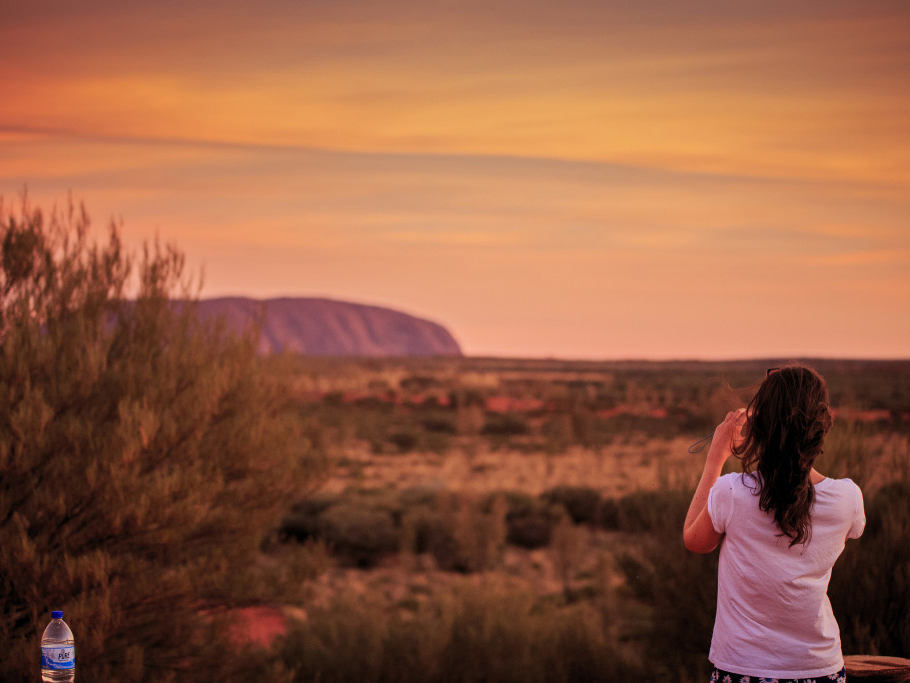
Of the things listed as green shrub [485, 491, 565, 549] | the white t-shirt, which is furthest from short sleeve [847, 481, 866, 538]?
green shrub [485, 491, 565, 549]

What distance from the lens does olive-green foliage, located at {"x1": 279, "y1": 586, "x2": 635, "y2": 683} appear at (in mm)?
9555

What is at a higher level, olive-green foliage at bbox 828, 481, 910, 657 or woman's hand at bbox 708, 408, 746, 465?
woman's hand at bbox 708, 408, 746, 465

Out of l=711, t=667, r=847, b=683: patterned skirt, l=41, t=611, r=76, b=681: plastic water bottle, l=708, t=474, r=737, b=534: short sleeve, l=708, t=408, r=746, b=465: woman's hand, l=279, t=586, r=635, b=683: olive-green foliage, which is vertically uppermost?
l=708, t=408, r=746, b=465: woman's hand

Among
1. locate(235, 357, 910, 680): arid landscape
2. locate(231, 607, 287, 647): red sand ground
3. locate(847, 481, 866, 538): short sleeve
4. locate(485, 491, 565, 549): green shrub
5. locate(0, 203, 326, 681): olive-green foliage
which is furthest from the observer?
locate(485, 491, 565, 549): green shrub

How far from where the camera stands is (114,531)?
292 inches

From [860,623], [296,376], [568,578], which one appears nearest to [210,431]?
[296,376]

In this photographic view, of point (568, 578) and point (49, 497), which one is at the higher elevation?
point (49, 497)

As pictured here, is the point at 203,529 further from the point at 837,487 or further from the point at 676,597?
the point at 837,487

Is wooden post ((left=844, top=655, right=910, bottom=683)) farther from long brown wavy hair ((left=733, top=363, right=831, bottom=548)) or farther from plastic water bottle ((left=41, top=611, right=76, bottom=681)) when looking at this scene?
plastic water bottle ((left=41, top=611, right=76, bottom=681))

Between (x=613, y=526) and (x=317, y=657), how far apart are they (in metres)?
11.9

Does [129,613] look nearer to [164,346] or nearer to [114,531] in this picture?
[114,531]

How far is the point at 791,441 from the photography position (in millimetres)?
2703

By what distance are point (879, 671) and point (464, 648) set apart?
278 inches

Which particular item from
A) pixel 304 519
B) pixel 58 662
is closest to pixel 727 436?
pixel 58 662
